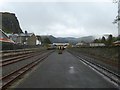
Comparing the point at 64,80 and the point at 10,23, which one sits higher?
the point at 10,23

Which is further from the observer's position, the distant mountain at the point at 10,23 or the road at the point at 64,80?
the distant mountain at the point at 10,23

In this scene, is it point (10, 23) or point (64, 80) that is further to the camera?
point (10, 23)

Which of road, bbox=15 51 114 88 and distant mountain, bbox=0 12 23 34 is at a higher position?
distant mountain, bbox=0 12 23 34

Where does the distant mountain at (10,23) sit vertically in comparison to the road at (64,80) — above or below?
above

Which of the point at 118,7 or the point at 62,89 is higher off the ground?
the point at 118,7

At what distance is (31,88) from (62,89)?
138 cm

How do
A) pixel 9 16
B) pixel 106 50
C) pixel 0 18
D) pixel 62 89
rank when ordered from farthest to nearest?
pixel 9 16, pixel 0 18, pixel 106 50, pixel 62 89

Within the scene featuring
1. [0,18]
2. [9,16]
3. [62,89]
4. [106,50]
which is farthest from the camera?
[9,16]

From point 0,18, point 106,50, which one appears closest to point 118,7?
point 106,50

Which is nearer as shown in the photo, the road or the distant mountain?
the road

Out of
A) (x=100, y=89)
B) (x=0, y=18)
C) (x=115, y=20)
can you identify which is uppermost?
(x=0, y=18)

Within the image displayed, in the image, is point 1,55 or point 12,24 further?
point 12,24

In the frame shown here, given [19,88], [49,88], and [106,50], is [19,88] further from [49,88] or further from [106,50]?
[106,50]

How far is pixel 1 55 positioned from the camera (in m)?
30.6
